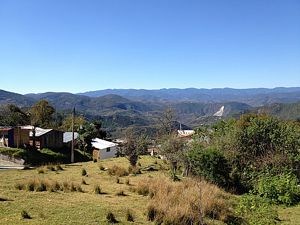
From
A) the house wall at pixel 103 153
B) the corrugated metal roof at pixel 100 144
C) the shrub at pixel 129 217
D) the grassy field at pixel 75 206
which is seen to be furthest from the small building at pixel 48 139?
the shrub at pixel 129 217

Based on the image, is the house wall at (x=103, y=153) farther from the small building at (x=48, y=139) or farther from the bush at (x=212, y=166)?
the bush at (x=212, y=166)

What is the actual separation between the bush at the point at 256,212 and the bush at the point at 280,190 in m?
2.74

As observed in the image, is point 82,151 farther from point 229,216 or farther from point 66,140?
point 229,216

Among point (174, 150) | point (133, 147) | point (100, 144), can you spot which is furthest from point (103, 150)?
point (174, 150)

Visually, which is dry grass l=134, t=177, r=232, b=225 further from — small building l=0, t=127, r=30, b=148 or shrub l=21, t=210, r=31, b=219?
small building l=0, t=127, r=30, b=148

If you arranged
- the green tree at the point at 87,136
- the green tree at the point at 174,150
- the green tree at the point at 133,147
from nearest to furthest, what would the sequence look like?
the green tree at the point at 174,150, the green tree at the point at 133,147, the green tree at the point at 87,136

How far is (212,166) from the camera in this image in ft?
57.1

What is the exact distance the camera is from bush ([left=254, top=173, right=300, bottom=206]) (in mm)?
14719

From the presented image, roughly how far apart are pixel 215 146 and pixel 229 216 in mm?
8051

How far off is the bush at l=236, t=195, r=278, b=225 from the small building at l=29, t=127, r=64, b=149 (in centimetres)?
3302

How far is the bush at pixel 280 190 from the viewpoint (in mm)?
14719

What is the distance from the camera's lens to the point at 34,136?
132ft

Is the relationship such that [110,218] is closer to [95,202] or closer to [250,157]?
[95,202]

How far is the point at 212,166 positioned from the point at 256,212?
655cm
